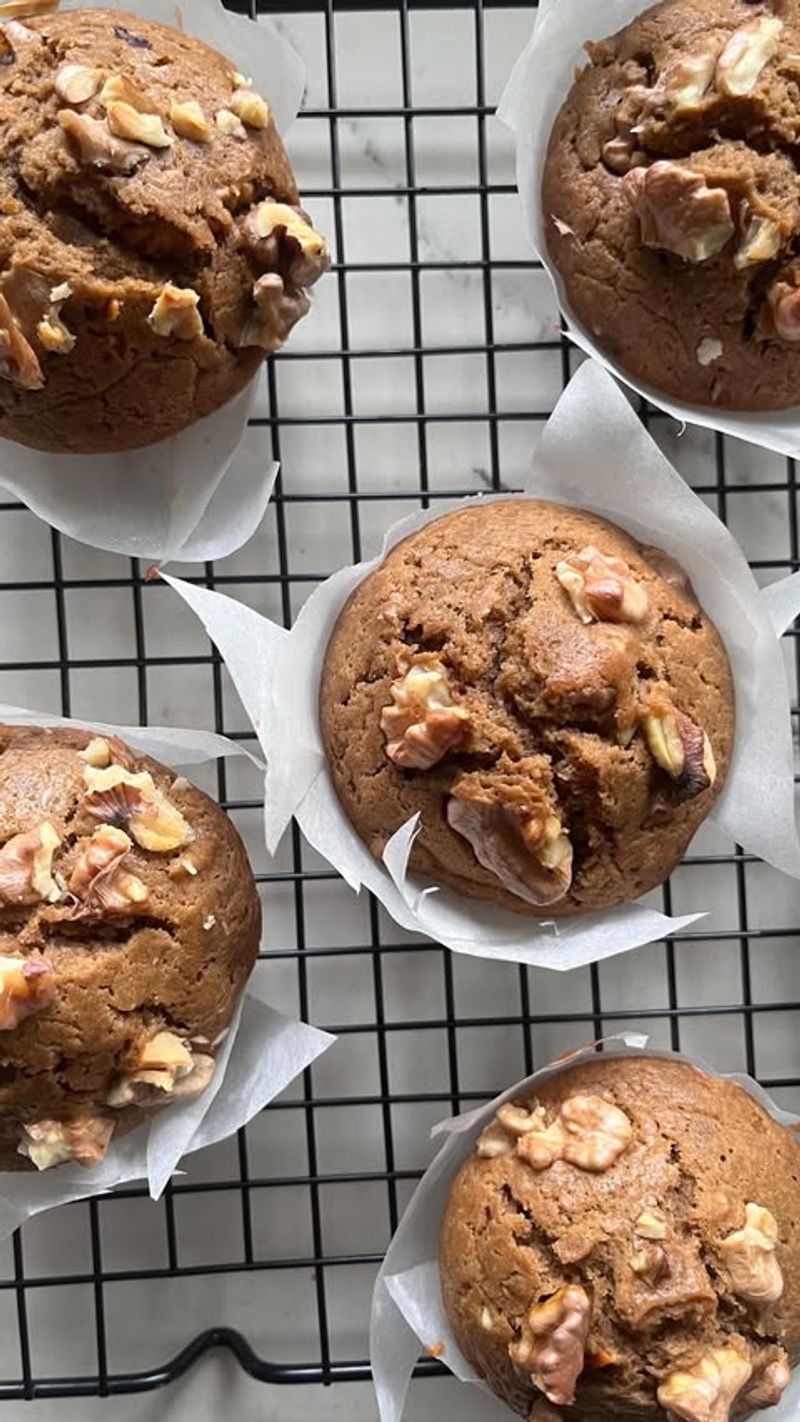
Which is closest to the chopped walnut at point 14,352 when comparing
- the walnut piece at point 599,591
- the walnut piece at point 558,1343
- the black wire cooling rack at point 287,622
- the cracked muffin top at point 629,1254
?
the black wire cooling rack at point 287,622

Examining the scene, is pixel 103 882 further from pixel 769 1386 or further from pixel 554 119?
pixel 554 119

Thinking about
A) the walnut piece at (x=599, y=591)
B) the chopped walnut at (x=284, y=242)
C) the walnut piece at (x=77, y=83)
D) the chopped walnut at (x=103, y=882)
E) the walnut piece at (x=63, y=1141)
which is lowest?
A: the walnut piece at (x=63, y=1141)

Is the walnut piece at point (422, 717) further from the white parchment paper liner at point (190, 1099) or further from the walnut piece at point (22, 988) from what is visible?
the walnut piece at point (22, 988)

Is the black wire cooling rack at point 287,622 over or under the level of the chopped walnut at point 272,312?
under

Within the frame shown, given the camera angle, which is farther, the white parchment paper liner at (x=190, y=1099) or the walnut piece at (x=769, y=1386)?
the white parchment paper liner at (x=190, y=1099)

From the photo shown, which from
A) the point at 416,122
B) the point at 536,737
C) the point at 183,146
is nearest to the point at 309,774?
the point at 536,737

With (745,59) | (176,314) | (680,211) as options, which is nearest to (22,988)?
(176,314)
